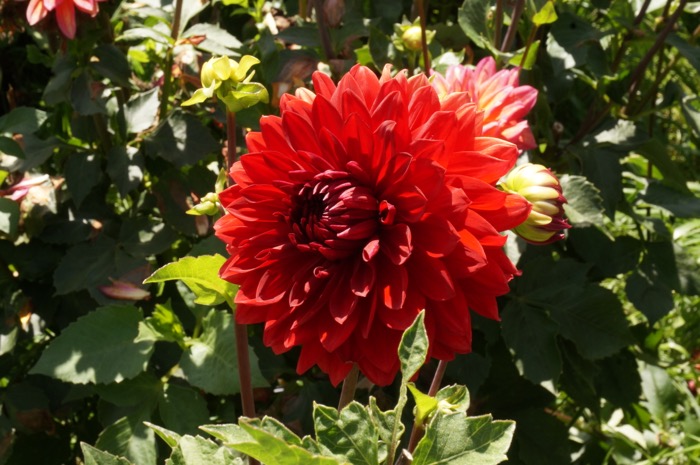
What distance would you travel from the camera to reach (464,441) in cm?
55

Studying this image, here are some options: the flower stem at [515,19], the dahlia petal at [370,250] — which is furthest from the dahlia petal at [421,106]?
the flower stem at [515,19]

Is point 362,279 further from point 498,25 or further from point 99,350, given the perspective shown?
point 498,25

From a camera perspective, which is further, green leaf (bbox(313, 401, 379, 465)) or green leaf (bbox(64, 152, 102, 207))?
green leaf (bbox(64, 152, 102, 207))

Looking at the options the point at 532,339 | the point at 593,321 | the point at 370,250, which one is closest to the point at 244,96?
the point at 370,250

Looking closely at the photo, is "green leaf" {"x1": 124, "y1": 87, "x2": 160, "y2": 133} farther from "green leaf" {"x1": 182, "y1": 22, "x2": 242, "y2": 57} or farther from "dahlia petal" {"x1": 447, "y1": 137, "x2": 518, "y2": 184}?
"dahlia petal" {"x1": 447, "y1": 137, "x2": 518, "y2": 184}

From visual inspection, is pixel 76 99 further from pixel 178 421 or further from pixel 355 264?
pixel 355 264

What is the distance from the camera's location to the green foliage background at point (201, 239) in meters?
1.24

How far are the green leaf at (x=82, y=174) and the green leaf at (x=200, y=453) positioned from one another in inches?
32.8

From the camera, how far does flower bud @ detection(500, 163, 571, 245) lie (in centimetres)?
78

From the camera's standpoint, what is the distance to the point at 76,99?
137 centimetres

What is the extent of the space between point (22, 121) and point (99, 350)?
15.1 inches

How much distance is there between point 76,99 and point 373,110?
0.79m

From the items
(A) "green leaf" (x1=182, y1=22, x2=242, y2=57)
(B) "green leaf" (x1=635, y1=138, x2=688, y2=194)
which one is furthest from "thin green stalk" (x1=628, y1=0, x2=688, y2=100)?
(A) "green leaf" (x1=182, y1=22, x2=242, y2=57)

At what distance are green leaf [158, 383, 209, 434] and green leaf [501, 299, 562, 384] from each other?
472mm
